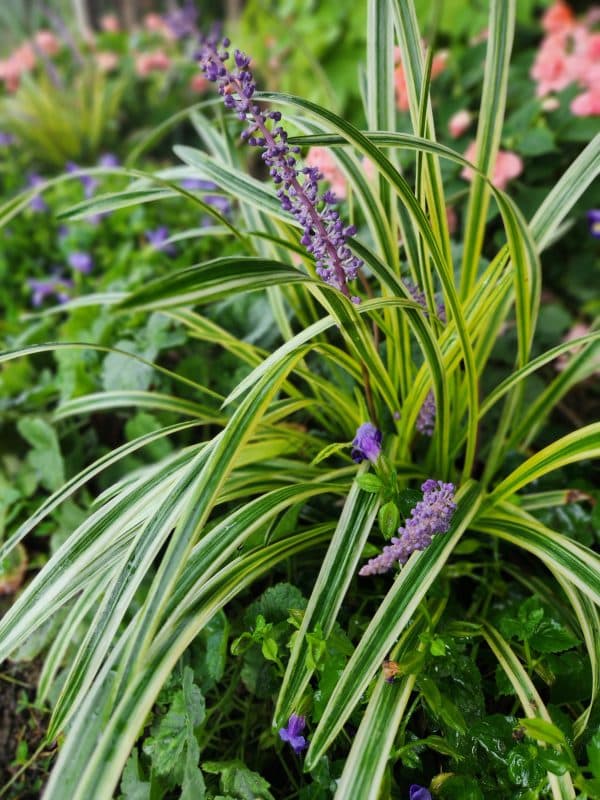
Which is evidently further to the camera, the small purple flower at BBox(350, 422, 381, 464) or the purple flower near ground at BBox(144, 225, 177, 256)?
the purple flower near ground at BBox(144, 225, 177, 256)

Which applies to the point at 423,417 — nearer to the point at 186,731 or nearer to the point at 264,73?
the point at 186,731

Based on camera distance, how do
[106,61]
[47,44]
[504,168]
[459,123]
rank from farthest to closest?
[47,44]
[106,61]
[459,123]
[504,168]

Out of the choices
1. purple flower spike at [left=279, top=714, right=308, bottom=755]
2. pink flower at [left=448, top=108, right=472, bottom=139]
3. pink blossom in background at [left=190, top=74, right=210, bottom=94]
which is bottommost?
purple flower spike at [left=279, top=714, right=308, bottom=755]

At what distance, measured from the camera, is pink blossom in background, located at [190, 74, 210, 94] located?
248cm

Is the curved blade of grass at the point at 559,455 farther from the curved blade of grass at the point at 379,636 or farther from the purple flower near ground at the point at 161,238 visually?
the purple flower near ground at the point at 161,238

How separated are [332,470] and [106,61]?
92.7 inches

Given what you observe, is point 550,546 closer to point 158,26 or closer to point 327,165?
point 327,165

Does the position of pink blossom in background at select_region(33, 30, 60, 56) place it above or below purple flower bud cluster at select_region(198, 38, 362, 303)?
above

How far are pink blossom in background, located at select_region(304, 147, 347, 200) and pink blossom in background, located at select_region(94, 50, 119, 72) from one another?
67.7 inches

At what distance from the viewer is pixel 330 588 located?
0.77 meters

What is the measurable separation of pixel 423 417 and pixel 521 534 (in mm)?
211

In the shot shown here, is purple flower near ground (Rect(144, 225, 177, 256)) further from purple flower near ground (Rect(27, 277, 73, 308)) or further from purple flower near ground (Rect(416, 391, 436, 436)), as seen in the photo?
purple flower near ground (Rect(416, 391, 436, 436))

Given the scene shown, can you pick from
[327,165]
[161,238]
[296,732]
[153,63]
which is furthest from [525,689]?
[153,63]

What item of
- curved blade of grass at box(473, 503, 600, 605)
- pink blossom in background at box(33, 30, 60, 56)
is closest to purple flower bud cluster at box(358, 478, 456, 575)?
curved blade of grass at box(473, 503, 600, 605)
